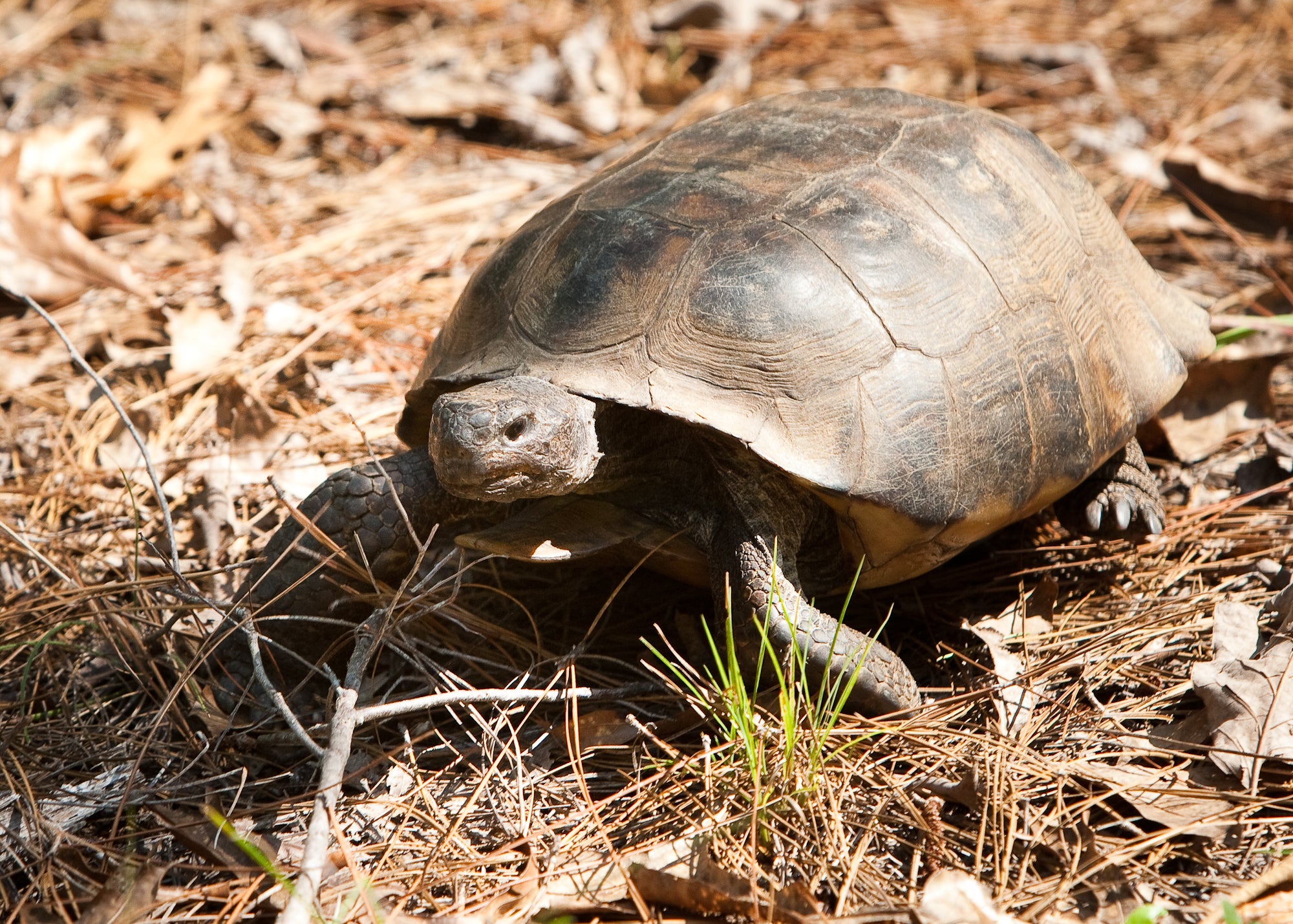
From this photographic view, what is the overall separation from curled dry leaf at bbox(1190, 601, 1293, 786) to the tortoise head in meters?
1.58

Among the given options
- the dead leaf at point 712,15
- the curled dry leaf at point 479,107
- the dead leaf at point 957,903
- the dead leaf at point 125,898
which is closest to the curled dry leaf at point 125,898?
the dead leaf at point 125,898

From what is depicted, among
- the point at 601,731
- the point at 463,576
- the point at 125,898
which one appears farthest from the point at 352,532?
the point at 125,898

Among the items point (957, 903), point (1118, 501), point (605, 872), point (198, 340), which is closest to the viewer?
point (957, 903)

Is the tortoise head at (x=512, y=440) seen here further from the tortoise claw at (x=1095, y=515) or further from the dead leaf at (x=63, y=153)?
the dead leaf at (x=63, y=153)

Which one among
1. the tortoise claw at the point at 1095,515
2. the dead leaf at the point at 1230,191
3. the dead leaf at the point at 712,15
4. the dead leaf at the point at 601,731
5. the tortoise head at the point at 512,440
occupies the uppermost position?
the dead leaf at the point at 712,15

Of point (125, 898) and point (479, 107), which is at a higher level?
point (479, 107)

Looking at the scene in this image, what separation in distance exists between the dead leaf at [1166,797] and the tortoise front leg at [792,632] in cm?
44

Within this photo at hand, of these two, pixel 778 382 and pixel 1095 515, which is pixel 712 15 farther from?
pixel 778 382

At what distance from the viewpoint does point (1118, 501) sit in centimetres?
310

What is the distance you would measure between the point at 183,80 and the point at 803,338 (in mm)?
5119

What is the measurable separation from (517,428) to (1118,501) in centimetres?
189

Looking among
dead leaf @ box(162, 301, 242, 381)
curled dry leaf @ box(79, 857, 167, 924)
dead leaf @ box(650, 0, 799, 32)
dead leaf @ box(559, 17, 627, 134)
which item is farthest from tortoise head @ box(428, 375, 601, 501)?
dead leaf @ box(650, 0, 799, 32)

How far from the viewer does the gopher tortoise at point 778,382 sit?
97.8 inches

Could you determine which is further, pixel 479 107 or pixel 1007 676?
pixel 479 107
